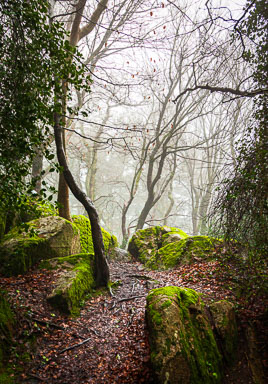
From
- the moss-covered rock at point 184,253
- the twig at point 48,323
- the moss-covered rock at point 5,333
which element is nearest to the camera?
the moss-covered rock at point 5,333

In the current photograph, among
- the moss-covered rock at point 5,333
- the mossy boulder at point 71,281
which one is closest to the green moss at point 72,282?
the mossy boulder at point 71,281

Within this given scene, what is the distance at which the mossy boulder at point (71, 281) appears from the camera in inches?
162

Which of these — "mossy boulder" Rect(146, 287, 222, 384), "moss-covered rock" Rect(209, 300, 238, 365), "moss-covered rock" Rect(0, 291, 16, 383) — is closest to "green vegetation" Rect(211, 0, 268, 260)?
"moss-covered rock" Rect(209, 300, 238, 365)

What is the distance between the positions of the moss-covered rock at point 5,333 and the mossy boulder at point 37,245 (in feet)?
3.71

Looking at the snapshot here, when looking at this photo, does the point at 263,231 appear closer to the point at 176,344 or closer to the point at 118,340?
the point at 176,344

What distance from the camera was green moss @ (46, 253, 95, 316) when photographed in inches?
162

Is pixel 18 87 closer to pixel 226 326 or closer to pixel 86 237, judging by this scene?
pixel 226 326

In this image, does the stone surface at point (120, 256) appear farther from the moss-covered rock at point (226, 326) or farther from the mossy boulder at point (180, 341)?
the moss-covered rock at point (226, 326)

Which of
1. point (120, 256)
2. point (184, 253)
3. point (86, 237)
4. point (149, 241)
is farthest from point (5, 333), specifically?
point (149, 241)

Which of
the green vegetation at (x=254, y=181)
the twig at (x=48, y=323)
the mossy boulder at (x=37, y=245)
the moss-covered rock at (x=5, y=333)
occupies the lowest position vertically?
the twig at (x=48, y=323)

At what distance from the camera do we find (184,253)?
6.77 metres

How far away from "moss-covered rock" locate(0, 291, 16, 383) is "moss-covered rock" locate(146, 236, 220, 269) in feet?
15.3

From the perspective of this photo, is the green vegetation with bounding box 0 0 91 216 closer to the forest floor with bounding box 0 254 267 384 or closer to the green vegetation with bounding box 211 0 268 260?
the forest floor with bounding box 0 254 267 384

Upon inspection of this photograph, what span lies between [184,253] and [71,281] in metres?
3.72
